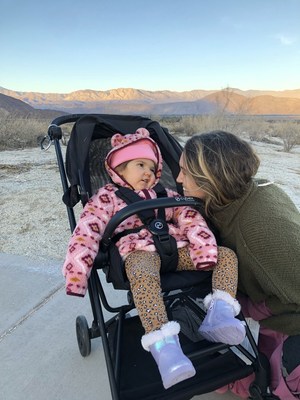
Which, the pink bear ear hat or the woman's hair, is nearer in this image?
the woman's hair

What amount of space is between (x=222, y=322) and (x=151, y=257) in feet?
1.32

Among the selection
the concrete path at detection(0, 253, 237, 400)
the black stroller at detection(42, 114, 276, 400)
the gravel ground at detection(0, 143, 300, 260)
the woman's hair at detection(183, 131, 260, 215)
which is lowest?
the gravel ground at detection(0, 143, 300, 260)

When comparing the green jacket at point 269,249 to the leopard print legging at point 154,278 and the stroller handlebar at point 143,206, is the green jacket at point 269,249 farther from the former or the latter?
the stroller handlebar at point 143,206

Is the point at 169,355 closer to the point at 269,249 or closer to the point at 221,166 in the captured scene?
the point at 269,249

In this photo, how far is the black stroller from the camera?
4.97 feet

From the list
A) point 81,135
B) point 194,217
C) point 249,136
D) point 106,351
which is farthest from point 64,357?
point 249,136

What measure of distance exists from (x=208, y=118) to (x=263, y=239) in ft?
48.7

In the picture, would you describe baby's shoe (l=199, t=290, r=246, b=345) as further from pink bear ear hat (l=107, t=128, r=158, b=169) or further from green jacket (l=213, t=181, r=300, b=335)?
pink bear ear hat (l=107, t=128, r=158, b=169)

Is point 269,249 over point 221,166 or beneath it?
beneath

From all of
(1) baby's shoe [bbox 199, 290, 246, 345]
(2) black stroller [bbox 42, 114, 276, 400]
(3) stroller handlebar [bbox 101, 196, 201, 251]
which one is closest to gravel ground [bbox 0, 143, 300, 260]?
(2) black stroller [bbox 42, 114, 276, 400]

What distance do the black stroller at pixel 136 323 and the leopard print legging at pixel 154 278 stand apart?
0.06 m

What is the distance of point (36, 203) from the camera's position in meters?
4.91

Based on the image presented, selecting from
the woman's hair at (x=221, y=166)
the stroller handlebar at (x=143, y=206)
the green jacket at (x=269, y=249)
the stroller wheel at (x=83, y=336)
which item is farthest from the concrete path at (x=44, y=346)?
the woman's hair at (x=221, y=166)

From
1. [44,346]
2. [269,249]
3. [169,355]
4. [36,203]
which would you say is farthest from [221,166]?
[36,203]
